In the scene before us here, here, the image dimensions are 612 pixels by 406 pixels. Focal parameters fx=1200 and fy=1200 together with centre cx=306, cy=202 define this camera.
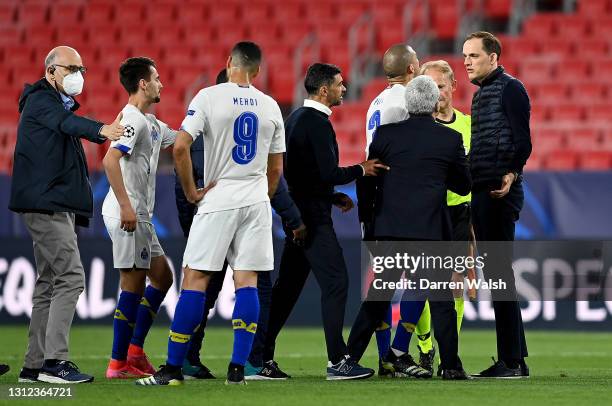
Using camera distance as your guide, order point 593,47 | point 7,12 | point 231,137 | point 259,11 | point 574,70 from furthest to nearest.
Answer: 1. point 7,12
2. point 259,11
3. point 593,47
4. point 574,70
5. point 231,137

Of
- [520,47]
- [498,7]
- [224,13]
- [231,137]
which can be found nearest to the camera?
[231,137]

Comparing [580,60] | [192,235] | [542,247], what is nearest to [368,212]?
[192,235]

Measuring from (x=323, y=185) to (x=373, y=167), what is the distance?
15.1 inches

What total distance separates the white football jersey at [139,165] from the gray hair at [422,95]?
177 cm

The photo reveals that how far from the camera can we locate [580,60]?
16.5m

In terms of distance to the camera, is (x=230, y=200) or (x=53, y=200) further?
A: (x=53, y=200)

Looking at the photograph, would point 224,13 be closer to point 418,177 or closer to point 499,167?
point 499,167

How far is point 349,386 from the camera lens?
7137 mm

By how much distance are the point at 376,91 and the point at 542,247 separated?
5.51 meters

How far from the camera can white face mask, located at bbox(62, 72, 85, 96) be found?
746 centimetres

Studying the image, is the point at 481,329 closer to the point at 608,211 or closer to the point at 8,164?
the point at 608,211

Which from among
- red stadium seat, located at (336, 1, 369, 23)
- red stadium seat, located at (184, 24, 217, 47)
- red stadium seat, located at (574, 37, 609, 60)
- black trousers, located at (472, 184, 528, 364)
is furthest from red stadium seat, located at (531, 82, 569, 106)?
A: black trousers, located at (472, 184, 528, 364)

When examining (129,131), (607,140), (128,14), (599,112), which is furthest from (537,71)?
(129,131)

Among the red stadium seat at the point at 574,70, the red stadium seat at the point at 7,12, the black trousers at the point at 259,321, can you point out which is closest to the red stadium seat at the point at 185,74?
the red stadium seat at the point at 7,12
